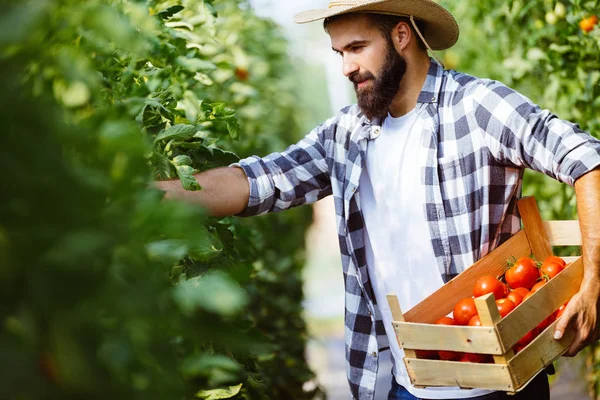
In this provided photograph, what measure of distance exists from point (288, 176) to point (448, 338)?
885mm

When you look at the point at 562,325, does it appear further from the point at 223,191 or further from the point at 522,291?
the point at 223,191

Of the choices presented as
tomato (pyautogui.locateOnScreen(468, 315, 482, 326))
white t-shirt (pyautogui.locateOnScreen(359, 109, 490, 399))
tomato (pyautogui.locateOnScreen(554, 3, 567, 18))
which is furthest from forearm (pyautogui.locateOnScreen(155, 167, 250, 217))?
tomato (pyautogui.locateOnScreen(554, 3, 567, 18))

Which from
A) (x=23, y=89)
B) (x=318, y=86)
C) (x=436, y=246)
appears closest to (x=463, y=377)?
(x=436, y=246)

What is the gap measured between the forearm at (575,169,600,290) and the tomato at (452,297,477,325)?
0.33 meters

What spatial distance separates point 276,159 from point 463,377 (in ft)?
3.28

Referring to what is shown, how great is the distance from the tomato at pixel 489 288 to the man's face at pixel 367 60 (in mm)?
711

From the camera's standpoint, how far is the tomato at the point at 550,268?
220 cm

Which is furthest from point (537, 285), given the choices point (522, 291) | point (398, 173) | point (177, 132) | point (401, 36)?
point (177, 132)

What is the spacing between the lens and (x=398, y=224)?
2506mm

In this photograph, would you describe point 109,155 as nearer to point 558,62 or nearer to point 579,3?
point 579,3

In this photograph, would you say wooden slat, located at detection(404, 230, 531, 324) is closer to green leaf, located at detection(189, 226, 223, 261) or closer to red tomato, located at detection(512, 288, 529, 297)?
red tomato, located at detection(512, 288, 529, 297)

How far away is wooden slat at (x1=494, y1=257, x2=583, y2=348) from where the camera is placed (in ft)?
6.13

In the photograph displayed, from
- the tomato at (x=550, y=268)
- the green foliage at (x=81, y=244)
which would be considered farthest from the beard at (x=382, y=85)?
the green foliage at (x=81, y=244)

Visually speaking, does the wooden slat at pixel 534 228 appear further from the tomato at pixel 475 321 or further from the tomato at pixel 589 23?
the tomato at pixel 589 23
